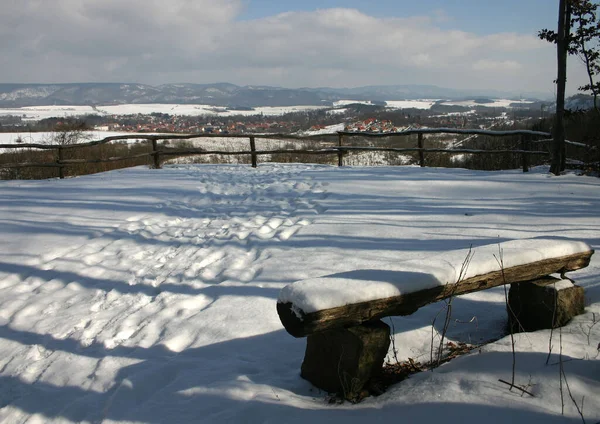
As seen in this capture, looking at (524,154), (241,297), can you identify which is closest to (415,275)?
(241,297)

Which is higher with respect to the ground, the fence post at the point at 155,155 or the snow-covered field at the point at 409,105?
the snow-covered field at the point at 409,105

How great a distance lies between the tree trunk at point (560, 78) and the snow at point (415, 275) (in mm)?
6815

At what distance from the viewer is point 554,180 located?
25.1 ft

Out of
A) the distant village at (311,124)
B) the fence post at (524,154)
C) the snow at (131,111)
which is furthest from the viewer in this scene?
the snow at (131,111)

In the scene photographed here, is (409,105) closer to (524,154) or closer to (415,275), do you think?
(524,154)

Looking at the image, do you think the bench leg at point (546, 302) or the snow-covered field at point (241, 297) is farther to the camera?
the bench leg at point (546, 302)

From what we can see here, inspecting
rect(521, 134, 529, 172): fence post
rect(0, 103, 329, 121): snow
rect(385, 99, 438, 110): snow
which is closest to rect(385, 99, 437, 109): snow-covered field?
rect(385, 99, 438, 110): snow

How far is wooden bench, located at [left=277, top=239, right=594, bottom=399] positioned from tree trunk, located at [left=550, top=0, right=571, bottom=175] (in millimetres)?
6806

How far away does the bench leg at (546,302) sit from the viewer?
2.65 meters

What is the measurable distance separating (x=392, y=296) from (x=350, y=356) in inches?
15.6

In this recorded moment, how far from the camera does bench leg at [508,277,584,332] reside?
265 cm

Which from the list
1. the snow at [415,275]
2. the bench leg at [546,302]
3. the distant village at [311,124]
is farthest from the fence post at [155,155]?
the bench leg at [546,302]

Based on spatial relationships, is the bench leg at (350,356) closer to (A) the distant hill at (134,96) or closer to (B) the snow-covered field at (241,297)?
(B) the snow-covered field at (241,297)

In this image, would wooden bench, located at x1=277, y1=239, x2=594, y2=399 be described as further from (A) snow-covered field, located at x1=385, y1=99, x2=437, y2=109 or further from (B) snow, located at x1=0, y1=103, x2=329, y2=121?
(A) snow-covered field, located at x1=385, y1=99, x2=437, y2=109
